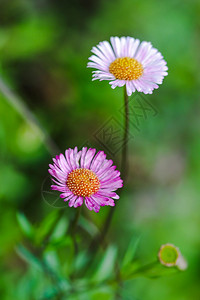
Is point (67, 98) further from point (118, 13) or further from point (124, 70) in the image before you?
point (124, 70)

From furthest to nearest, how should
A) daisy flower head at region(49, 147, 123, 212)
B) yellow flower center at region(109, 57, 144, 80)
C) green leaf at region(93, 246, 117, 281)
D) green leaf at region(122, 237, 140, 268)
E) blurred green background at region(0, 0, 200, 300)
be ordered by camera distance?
blurred green background at region(0, 0, 200, 300)
green leaf at region(93, 246, 117, 281)
green leaf at region(122, 237, 140, 268)
yellow flower center at region(109, 57, 144, 80)
daisy flower head at region(49, 147, 123, 212)

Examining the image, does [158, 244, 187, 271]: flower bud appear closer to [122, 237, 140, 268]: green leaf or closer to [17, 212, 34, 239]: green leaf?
[122, 237, 140, 268]: green leaf

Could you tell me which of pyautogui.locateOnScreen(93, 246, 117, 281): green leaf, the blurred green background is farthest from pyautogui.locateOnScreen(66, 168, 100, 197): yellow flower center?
the blurred green background

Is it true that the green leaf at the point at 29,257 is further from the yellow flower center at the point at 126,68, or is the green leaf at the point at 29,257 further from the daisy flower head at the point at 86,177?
the yellow flower center at the point at 126,68

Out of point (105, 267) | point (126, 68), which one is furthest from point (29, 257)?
point (126, 68)

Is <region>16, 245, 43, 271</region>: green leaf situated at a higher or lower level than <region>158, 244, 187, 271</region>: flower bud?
higher

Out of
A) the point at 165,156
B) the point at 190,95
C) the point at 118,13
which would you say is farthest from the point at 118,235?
the point at 118,13
